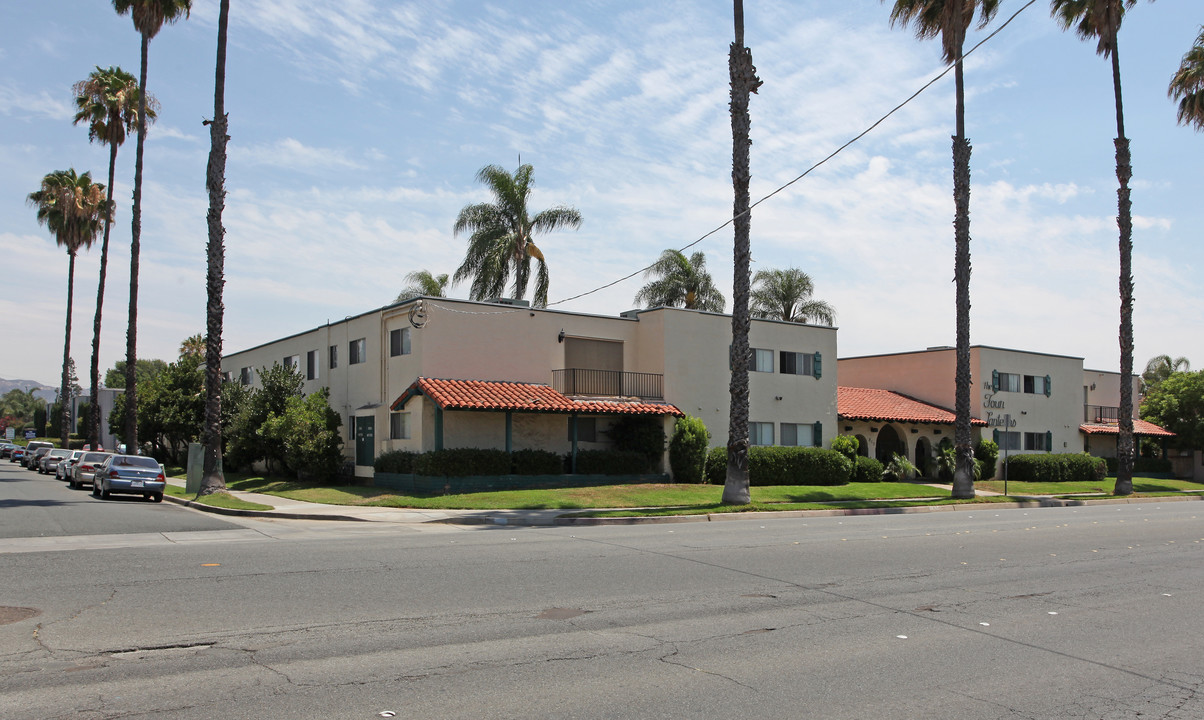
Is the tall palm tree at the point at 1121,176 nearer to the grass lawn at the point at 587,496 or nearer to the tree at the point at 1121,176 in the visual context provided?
the tree at the point at 1121,176

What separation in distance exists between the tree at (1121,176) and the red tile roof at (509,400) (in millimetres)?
18851

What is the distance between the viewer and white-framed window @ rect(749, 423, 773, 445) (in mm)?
34969

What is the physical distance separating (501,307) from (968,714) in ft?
83.3

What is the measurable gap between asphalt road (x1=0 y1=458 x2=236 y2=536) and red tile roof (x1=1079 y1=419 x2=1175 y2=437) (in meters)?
43.5

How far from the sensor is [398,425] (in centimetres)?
3031

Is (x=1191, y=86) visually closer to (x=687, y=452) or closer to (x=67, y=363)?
(x=687, y=452)

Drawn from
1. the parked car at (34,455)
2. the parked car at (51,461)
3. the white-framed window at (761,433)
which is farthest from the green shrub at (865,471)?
the parked car at (34,455)

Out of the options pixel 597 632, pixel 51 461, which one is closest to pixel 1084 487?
pixel 597 632

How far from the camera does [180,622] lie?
838cm

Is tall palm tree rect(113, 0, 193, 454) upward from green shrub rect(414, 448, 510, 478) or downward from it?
upward

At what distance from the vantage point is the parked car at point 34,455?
168 ft

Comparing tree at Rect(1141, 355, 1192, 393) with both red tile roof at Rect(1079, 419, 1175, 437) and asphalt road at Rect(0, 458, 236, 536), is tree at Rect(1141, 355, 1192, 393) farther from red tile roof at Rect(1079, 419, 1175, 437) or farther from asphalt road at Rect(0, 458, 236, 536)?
asphalt road at Rect(0, 458, 236, 536)

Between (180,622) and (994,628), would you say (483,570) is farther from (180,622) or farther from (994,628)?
(994,628)

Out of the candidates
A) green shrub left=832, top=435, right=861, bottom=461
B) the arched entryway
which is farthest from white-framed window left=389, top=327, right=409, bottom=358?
the arched entryway
